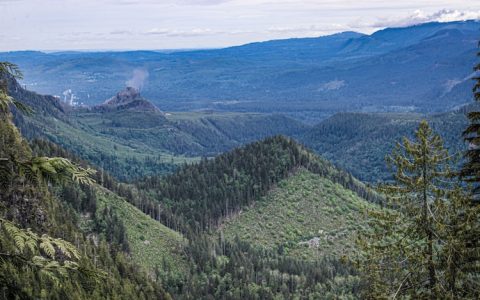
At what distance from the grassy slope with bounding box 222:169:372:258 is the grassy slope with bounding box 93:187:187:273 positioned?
3060 cm

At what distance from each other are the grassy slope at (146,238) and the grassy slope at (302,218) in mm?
30602

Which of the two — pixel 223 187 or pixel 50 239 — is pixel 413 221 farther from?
pixel 223 187

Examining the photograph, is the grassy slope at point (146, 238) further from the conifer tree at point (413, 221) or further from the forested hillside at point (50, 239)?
the conifer tree at point (413, 221)

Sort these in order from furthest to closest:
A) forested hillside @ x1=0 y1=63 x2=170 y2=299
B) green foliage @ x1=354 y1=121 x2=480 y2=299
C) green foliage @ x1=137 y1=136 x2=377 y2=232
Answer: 1. green foliage @ x1=137 y1=136 x2=377 y2=232
2. green foliage @ x1=354 y1=121 x2=480 y2=299
3. forested hillside @ x1=0 y1=63 x2=170 y2=299

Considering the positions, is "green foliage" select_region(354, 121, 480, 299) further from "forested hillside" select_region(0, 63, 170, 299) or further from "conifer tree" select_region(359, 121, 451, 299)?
"forested hillside" select_region(0, 63, 170, 299)

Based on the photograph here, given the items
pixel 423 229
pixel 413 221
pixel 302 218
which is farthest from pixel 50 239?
pixel 302 218

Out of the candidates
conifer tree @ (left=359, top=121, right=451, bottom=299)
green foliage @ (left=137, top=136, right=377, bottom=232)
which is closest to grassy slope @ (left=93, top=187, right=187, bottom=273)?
green foliage @ (left=137, top=136, right=377, bottom=232)

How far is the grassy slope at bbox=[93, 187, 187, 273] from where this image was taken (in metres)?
128

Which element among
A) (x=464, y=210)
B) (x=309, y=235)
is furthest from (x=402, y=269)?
(x=309, y=235)

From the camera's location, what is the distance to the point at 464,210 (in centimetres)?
2686

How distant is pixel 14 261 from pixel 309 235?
15656cm

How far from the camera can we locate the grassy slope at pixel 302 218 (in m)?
164

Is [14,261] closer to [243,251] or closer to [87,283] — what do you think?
[87,283]

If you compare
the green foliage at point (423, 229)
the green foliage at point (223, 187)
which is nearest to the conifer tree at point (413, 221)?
the green foliage at point (423, 229)
